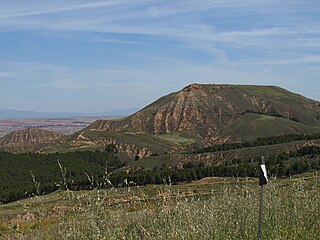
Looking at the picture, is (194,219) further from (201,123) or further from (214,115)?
(214,115)

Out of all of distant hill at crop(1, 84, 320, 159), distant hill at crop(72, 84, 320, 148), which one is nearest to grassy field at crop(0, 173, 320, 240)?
distant hill at crop(1, 84, 320, 159)

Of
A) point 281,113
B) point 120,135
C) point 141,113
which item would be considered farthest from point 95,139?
point 281,113

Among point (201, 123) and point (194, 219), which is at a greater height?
point (201, 123)

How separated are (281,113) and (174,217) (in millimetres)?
171599

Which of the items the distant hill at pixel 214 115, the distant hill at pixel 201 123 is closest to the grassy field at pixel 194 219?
the distant hill at pixel 201 123

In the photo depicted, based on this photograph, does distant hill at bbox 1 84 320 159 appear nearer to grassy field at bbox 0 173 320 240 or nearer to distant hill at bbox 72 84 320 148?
distant hill at bbox 72 84 320 148

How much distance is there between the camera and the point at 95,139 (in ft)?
500

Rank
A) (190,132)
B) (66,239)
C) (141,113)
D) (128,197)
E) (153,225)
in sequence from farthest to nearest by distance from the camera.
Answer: (141,113), (190,132), (128,197), (153,225), (66,239)

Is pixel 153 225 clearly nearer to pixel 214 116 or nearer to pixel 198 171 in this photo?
pixel 198 171

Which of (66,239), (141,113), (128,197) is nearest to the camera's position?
(66,239)

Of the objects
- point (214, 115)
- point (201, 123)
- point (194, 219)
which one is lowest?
point (194, 219)

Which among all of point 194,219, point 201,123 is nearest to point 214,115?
point 201,123

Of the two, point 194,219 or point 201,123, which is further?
point 201,123

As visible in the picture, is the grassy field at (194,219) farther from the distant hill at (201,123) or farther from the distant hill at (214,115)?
the distant hill at (214,115)
